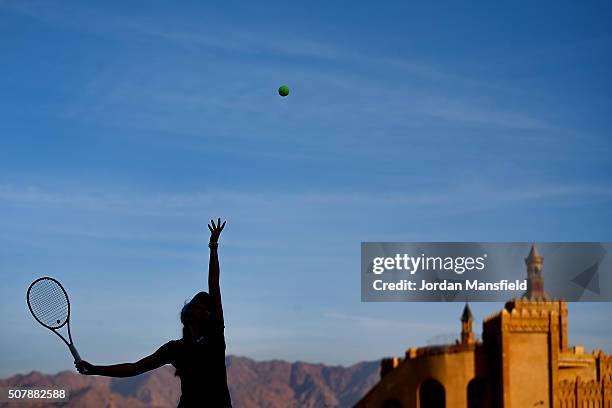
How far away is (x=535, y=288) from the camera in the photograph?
9119 cm

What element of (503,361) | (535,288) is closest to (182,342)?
(503,361)

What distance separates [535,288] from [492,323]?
2357cm

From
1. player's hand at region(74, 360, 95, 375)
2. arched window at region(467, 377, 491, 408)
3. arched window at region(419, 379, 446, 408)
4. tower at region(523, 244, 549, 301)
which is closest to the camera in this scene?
player's hand at region(74, 360, 95, 375)

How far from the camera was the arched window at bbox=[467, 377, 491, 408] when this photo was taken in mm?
68500

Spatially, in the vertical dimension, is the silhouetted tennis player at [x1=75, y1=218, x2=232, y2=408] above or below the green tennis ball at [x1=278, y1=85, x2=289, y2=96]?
below

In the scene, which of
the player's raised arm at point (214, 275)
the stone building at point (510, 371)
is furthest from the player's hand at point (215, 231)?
the stone building at point (510, 371)

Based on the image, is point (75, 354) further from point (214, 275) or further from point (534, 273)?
point (534, 273)

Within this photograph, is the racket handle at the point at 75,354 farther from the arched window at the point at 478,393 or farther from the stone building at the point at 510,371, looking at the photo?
the arched window at the point at 478,393

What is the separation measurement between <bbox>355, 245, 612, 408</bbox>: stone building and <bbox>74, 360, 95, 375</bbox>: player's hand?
60.9 metres

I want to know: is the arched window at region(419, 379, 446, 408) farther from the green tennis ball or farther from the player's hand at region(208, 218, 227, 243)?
the player's hand at region(208, 218, 227, 243)

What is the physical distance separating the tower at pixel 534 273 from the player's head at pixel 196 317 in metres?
83.3

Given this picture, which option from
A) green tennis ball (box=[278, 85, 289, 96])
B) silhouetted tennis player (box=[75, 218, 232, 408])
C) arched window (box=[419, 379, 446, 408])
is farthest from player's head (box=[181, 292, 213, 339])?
arched window (box=[419, 379, 446, 408])

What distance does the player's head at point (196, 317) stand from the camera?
7.79m

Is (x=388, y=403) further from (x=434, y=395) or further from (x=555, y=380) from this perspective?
(x=555, y=380)
